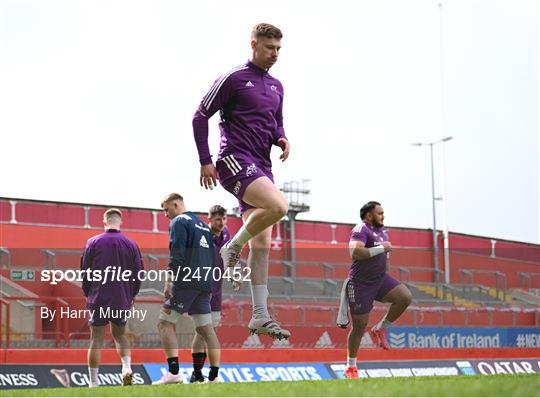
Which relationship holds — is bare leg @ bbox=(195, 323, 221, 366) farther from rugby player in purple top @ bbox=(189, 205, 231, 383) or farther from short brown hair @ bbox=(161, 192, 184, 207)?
short brown hair @ bbox=(161, 192, 184, 207)

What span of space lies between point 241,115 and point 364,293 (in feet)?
15.6

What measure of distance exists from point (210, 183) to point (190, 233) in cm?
360

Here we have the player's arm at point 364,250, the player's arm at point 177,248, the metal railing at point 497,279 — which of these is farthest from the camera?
the metal railing at point 497,279

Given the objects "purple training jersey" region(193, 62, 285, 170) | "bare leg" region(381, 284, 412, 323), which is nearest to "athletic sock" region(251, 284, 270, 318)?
"purple training jersey" region(193, 62, 285, 170)

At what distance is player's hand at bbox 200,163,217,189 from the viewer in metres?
7.14

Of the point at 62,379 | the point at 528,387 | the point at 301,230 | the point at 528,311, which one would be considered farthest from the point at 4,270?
the point at 528,387

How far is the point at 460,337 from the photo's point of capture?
2322 cm

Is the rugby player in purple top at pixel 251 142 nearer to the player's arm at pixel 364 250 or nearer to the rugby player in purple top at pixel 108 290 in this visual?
the rugby player in purple top at pixel 108 290

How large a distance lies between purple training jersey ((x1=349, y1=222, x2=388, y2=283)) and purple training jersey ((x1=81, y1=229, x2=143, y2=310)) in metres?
2.52

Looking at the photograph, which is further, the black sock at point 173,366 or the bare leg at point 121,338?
the bare leg at point 121,338

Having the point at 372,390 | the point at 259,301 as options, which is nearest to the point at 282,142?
the point at 259,301

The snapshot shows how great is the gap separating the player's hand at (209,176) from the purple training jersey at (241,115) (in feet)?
0.18

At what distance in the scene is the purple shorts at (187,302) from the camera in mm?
10680

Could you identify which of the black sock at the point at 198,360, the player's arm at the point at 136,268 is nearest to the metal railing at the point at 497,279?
the black sock at the point at 198,360
